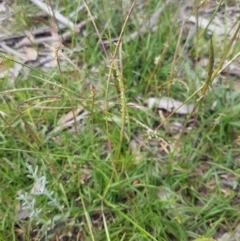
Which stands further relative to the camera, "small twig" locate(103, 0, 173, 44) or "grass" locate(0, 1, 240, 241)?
"small twig" locate(103, 0, 173, 44)

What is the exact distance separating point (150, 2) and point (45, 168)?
2.57ft

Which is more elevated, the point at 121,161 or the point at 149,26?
the point at 149,26

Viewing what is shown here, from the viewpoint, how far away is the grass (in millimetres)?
1453

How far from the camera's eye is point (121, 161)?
153cm

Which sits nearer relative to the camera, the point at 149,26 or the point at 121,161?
the point at 121,161

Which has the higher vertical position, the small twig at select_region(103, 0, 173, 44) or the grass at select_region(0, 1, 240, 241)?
the small twig at select_region(103, 0, 173, 44)

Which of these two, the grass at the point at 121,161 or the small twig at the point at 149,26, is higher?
the small twig at the point at 149,26

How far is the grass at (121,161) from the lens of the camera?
4.77 feet

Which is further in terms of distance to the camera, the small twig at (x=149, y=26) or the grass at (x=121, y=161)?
the small twig at (x=149, y=26)

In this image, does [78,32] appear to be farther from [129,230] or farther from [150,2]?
[129,230]

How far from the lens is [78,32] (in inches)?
75.3

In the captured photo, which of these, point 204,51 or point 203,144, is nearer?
point 203,144

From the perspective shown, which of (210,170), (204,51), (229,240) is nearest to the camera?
(229,240)

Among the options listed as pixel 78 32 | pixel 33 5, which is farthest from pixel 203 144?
pixel 33 5
